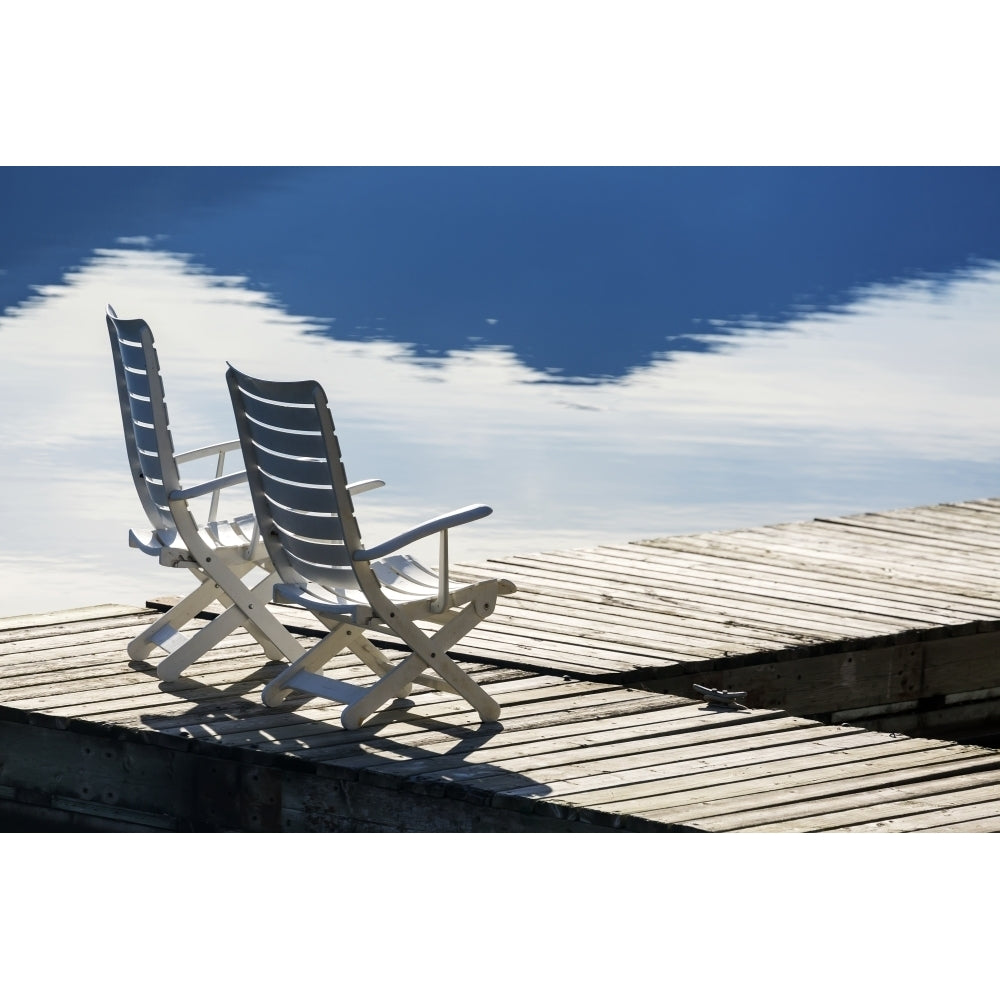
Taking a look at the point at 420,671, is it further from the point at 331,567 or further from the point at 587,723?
the point at 587,723

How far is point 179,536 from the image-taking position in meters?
5.63

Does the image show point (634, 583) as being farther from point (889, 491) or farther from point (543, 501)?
point (889, 491)

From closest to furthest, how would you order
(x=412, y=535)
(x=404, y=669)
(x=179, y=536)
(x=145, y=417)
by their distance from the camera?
(x=412, y=535)
(x=404, y=669)
(x=179, y=536)
(x=145, y=417)

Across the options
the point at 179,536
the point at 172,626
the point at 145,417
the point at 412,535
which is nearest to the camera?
the point at 412,535

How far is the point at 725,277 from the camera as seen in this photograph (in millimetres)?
24922

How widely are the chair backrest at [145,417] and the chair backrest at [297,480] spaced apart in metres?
0.33

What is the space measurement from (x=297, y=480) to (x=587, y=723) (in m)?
1.12

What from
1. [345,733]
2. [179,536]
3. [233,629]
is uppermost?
[179,536]

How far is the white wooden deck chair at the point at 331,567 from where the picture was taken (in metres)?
4.96

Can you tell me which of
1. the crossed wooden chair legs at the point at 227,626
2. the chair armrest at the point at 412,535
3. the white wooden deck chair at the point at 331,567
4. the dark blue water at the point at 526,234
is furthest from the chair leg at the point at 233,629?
the dark blue water at the point at 526,234

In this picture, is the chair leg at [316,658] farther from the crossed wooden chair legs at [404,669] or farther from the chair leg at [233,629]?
the chair leg at [233,629]

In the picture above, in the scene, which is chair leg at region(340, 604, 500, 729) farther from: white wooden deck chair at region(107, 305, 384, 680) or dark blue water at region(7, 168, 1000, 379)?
dark blue water at region(7, 168, 1000, 379)

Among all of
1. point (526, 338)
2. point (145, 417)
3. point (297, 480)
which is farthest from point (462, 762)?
point (526, 338)

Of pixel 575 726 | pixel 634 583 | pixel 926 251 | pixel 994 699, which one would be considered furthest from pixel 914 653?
pixel 926 251
